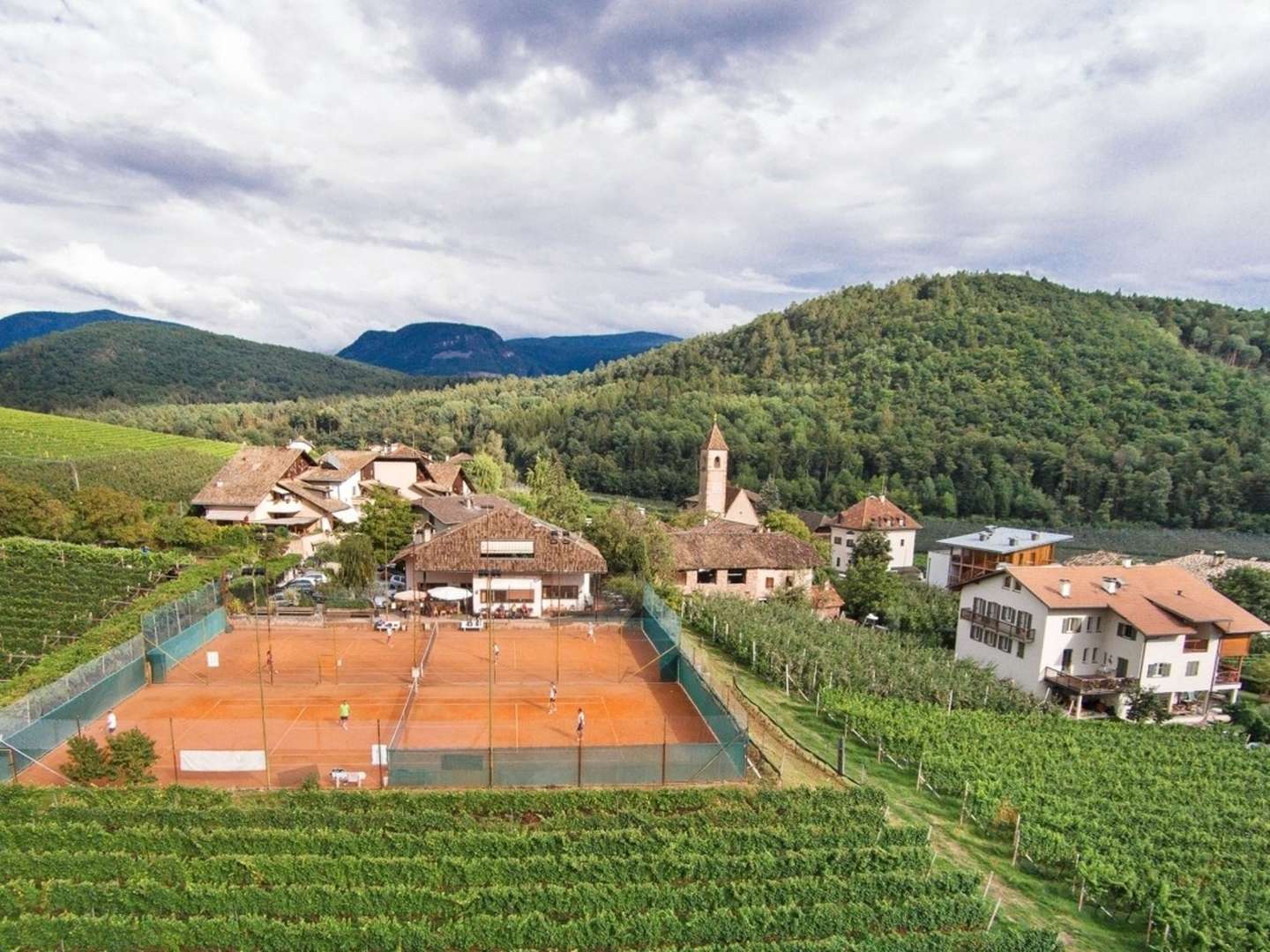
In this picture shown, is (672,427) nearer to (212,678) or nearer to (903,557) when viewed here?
(903,557)

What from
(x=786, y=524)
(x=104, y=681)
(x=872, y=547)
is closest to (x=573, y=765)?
(x=104, y=681)

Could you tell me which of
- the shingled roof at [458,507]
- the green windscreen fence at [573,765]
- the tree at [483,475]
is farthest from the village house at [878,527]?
the green windscreen fence at [573,765]

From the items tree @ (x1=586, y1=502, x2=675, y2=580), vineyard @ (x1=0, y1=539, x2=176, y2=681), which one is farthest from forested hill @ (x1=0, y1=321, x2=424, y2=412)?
tree @ (x1=586, y1=502, x2=675, y2=580)

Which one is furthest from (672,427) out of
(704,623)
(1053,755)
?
(1053,755)

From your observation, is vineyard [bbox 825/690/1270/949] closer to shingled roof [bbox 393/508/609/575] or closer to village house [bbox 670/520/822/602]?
shingled roof [bbox 393/508/609/575]

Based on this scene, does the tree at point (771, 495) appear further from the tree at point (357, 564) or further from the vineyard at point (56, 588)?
the vineyard at point (56, 588)
